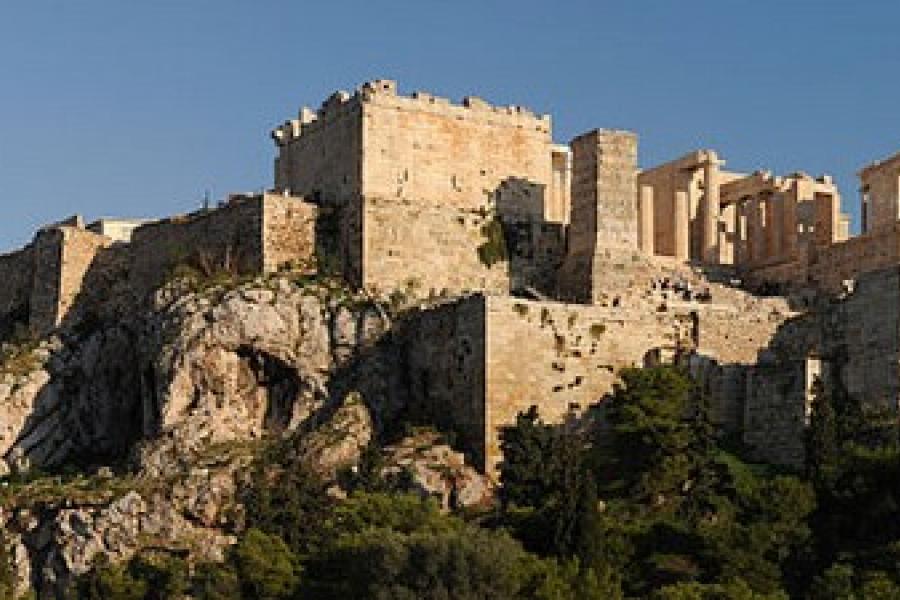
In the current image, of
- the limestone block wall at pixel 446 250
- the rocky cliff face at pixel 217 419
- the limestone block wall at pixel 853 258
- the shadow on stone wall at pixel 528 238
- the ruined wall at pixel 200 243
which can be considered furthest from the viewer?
the shadow on stone wall at pixel 528 238

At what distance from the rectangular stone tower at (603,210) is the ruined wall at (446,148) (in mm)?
2999

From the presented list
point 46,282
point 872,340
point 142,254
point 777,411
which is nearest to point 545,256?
point 777,411

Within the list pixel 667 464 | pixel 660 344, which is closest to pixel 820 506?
pixel 667 464

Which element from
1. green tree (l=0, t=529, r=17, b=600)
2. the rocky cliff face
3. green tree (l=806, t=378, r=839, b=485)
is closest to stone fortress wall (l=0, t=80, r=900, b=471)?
the rocky cliff face

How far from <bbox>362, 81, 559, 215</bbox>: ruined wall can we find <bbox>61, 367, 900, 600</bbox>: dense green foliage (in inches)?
351

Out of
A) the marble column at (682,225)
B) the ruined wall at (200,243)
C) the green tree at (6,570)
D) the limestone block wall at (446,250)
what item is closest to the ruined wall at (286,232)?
the ruined wall at (200,243)

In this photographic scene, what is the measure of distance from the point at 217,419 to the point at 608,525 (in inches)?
516

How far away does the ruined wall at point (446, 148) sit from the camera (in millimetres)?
67562

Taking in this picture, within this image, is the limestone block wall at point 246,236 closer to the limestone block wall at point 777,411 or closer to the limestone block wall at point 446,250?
the limestone block wall at point 446,250

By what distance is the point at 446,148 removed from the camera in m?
68.9

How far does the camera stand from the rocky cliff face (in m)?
62.3

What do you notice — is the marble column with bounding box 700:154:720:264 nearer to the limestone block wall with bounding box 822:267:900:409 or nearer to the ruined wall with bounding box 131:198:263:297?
the limestone block wall with bounding box 822:267:900:409

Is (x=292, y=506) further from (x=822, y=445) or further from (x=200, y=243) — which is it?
(x=200, y=243)

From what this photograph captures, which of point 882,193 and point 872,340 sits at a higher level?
point 882,193
